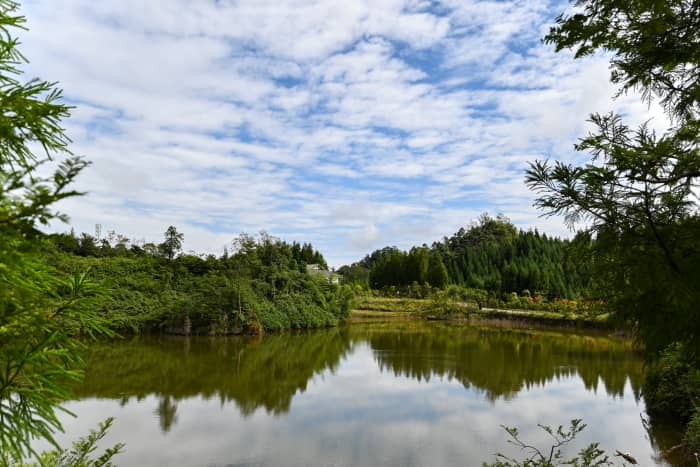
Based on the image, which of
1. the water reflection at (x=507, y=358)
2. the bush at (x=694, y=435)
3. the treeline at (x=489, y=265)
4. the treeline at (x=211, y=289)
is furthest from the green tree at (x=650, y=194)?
the treeline at (x=489, y=265)

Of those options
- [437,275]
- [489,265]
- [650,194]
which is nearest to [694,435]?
[650,194]

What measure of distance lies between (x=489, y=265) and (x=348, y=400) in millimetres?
37574

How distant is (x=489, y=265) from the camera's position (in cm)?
4478

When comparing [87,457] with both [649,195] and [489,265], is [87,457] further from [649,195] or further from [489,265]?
[489,265]

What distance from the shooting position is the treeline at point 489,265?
33500 millimetres

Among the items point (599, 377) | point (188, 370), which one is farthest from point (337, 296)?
point (599, 377)

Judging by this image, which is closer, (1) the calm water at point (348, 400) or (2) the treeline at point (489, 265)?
(1) the calm water at point (348, 400)

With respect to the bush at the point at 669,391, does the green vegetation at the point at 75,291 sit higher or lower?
higher

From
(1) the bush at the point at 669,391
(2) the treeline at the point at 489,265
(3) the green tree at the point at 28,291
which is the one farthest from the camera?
(2) the treeline at the point at 489,265

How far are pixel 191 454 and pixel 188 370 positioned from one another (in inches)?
256

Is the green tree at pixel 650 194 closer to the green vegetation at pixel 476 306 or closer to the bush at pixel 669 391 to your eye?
the bush at pixel 669 391

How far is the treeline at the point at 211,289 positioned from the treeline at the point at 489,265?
14.4 metres

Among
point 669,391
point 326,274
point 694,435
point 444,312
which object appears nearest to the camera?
point 694,435

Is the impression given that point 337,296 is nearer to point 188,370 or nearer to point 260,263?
point 260,263
